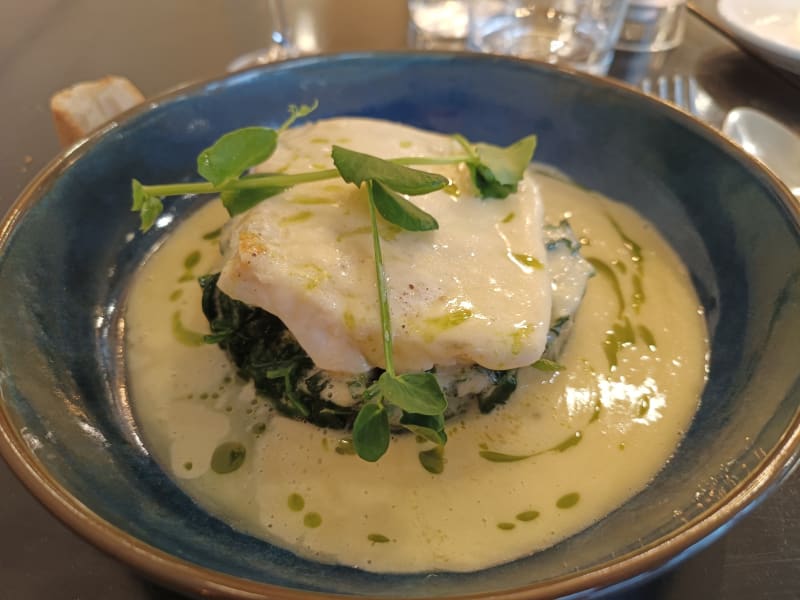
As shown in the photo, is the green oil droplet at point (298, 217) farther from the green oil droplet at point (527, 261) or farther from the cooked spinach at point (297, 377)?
the green oil droplet at point (527, 261)

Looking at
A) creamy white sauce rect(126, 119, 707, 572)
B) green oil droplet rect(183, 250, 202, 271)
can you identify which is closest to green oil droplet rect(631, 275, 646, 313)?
creamy white sauce rect(126, 119, 707, 572)

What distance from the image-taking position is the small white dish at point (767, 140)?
178cm

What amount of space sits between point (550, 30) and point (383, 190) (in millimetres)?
1466

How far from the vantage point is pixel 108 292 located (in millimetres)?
1418

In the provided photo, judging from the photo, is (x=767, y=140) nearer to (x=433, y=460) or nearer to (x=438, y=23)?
(x=438, y=23)

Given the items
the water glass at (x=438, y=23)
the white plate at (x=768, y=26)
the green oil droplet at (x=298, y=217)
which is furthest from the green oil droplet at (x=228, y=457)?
the white plate at (x=768, y=26)

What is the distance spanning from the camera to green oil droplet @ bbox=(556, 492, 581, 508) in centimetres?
108

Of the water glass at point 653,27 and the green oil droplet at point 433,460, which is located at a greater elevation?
the water glass at point 653,27

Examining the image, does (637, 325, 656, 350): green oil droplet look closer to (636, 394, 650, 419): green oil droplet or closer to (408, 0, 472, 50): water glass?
(636, 394, 650, 419): green oil droplet

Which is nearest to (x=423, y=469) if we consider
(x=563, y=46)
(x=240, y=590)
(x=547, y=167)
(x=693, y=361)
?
(x=240, y=590)

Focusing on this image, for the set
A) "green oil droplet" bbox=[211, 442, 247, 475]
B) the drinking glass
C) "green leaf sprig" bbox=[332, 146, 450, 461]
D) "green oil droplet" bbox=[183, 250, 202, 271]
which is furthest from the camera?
the drinking glass

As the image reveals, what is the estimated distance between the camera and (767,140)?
184 centimetres

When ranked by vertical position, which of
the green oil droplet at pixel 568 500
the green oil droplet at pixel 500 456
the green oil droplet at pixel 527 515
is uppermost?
the green oil droplet at pixel 527 515

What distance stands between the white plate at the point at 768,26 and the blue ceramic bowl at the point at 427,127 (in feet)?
2.52
